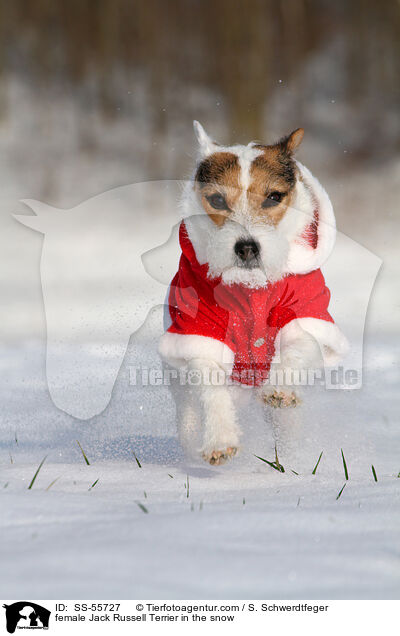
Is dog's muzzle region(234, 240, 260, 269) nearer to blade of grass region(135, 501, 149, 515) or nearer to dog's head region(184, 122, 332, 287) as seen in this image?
dog's head region(184, 122, 332, 287)

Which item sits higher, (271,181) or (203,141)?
(203,141)

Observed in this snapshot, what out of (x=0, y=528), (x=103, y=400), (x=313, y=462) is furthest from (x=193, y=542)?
(x=103, y=400)

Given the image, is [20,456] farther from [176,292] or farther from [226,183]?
[226,183]

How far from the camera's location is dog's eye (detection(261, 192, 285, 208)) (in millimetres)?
3459

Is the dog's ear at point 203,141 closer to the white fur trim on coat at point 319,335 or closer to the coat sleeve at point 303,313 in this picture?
the coat sleeve at point 303,313

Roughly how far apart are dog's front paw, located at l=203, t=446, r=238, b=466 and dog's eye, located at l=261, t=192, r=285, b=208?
133 centimetres

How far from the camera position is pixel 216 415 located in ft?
10.2

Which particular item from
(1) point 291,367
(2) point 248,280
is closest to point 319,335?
(1) point 291,367

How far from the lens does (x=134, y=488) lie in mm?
2619
